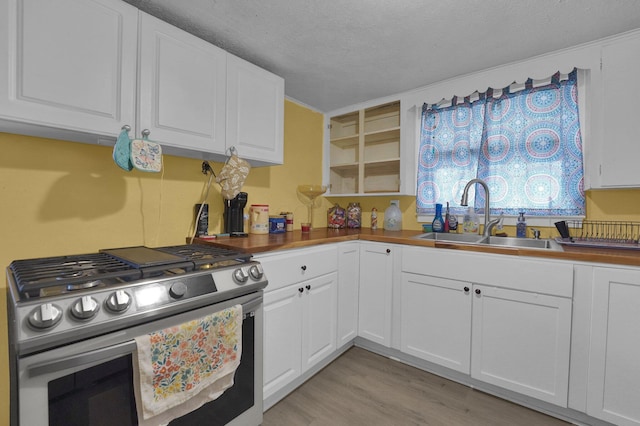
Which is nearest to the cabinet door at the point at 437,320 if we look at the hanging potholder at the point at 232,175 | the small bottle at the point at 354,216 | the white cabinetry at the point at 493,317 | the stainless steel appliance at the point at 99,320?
the white cabinetry at the point at 493,317

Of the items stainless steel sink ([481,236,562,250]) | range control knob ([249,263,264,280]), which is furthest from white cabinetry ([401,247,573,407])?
range control knob ([249,263,264,280])

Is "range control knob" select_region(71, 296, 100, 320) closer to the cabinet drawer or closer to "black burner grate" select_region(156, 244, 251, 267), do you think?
"black burner grate" select_region(156, 244, 251, 267)

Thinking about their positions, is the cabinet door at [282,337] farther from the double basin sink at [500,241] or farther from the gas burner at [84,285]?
the double basin sink at [500,241]

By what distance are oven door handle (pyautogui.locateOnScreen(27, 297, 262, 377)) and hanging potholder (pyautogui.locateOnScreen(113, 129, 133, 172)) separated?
30.2 inches

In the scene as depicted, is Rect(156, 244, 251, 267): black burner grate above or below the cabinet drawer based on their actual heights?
above

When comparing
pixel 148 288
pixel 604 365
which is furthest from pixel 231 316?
pixel 604 365

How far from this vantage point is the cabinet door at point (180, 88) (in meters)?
1.40

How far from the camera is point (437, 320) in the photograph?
193 centimetres

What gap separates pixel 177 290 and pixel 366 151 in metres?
2.32

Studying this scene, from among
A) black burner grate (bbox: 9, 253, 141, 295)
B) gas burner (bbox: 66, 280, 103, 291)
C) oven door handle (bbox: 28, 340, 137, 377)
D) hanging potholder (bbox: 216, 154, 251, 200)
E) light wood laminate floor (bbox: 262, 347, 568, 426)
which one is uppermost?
hanging potholder (bbox: 216, 154, 251, 200)

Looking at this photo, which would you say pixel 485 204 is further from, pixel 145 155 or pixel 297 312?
pixel 145 155

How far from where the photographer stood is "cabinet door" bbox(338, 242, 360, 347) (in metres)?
2.13

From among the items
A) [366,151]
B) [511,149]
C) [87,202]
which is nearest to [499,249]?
[511,149]

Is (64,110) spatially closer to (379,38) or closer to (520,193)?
(379,38)
